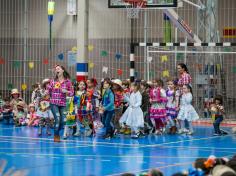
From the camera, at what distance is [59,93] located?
15039 millimetres

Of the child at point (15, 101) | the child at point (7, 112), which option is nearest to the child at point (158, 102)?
the child at point (15, 101)

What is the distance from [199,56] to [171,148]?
25.8 feet

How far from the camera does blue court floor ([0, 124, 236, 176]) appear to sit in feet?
35.9

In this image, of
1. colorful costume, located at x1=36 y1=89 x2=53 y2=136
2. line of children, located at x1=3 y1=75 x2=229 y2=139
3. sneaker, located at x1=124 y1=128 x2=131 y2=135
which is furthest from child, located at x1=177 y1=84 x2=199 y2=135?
colorful costume, located at x1=36 y1=89 x2=53 y2=136

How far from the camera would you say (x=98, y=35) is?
25.7m

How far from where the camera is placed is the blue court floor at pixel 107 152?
10930 millimetres

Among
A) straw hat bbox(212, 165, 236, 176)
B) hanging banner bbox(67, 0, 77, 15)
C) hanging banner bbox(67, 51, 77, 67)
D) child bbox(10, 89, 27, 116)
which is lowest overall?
straw hat bbox(212, 165, 236, 176)

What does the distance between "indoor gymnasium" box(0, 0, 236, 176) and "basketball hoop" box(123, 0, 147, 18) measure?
1.3 inches

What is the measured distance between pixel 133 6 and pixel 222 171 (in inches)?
556

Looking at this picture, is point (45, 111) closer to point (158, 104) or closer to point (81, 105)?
point (81, 105)

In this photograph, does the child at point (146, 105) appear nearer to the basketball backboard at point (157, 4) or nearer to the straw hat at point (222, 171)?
the basketball backboard at point (157, 4)

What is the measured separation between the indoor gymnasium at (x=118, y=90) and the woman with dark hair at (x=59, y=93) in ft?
0.08

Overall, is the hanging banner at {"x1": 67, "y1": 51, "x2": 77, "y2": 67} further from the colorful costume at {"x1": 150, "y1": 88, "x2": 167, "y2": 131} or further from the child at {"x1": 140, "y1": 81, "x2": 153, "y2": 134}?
the colorful costume at {"x1": 150, "y1": 88, "x2": 167, "y2": 131}

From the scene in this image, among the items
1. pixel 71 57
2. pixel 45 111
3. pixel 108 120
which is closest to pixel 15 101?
pixel 45 111
